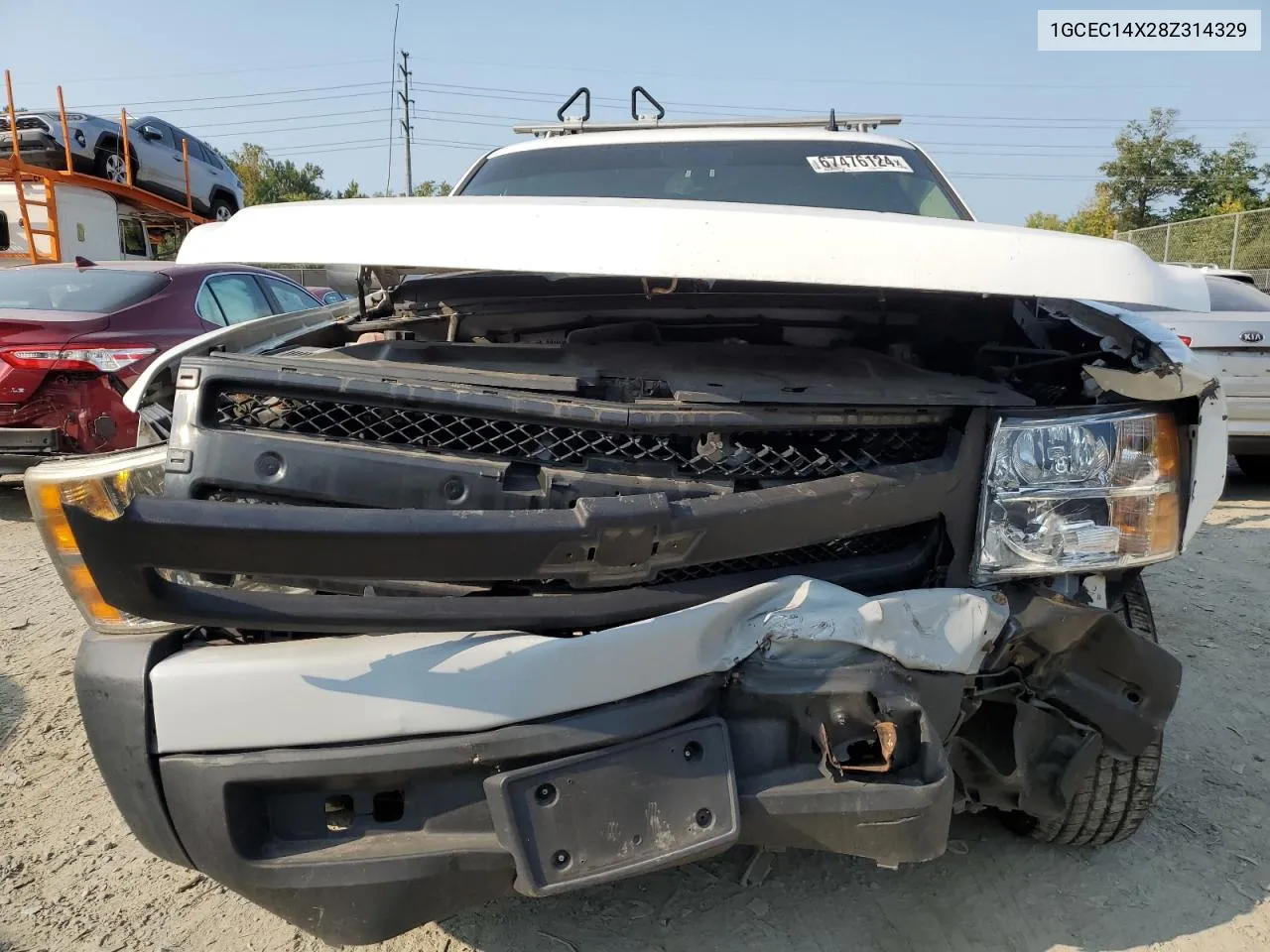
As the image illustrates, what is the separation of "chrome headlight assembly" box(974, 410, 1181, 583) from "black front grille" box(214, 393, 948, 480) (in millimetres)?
346

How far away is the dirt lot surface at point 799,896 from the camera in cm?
191

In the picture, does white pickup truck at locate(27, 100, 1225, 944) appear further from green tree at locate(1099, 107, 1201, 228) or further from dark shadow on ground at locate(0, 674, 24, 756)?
green tree at locate(1099, 107, 1201, 228)

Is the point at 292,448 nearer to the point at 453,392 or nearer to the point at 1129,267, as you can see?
the point at 453,392

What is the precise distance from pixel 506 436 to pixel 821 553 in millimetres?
674

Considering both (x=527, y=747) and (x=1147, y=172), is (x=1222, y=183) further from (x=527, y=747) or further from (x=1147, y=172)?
(x=527, y=747)

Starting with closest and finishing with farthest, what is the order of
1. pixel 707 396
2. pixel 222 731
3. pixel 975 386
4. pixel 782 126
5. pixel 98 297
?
pixel 222 731
pixel 707 396
pixel 975 386
pixel 782 126
pixel 98 297

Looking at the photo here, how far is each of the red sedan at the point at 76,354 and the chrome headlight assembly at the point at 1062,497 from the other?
418 centimetres

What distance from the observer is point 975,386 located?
174 centimetres

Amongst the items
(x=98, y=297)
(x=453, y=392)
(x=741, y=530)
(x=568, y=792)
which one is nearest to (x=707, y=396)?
(x=741, y=530)

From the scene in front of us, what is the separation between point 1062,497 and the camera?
1.63 metres

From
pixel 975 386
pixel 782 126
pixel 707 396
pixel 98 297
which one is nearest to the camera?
pixel 707 396

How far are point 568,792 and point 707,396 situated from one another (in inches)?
29.0

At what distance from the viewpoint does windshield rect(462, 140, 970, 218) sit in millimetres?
2926

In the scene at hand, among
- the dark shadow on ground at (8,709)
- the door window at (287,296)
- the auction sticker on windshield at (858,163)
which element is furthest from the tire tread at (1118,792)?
the door window at (287,296)
